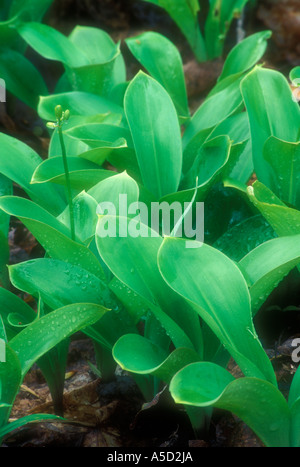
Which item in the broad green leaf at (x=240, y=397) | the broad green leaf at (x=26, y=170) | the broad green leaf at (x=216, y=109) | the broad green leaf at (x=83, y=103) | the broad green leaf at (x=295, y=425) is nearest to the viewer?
the broad green leaf at (x=240, y=397)

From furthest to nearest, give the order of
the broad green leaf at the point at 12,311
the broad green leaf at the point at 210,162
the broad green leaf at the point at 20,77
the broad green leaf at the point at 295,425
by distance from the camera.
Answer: the broad green leaf at the point at 20,77, the broad green leaf at the point at 210,162, the broad green leaf at the point at 12,311, the broad green leaf at the point at 295,425

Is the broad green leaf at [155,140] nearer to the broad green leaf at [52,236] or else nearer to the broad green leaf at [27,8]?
the broad green leaf at [52,236]

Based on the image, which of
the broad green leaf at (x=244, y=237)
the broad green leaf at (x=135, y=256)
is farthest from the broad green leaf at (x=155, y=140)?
the broad green leaf at (x=135, y=256)

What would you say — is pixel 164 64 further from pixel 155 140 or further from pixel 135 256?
pixel 135 256

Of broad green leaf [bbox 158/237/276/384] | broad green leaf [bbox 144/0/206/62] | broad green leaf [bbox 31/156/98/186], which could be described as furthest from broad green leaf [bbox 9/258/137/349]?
broad green leaf [bbox 144/0/206/62]

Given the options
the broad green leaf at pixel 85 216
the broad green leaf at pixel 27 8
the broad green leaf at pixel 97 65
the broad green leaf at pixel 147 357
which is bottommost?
the broad green leaf at pixel 147 357

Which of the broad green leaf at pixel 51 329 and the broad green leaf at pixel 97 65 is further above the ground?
the broad green leaf at pixel 97 65

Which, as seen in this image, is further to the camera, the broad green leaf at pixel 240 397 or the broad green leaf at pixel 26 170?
the broad green leaf at pixel 26 170

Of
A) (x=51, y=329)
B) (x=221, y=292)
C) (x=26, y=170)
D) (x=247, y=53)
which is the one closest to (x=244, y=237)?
(x=221, y=292)
